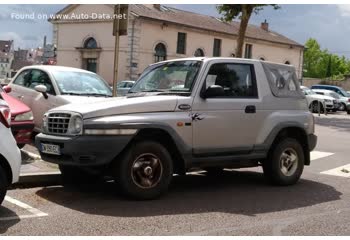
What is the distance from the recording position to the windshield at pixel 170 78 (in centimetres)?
747

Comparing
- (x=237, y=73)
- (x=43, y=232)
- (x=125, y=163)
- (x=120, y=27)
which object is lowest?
(x=43, y=232)

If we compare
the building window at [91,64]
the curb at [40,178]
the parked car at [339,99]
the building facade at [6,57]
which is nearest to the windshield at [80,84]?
the curb at [40,178]

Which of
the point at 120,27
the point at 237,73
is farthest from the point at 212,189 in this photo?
the point at 120,27

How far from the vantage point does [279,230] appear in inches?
231

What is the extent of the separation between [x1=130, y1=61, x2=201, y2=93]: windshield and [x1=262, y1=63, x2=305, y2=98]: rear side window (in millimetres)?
1367

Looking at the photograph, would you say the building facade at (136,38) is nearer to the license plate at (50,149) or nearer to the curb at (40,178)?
the curb at (40,178)

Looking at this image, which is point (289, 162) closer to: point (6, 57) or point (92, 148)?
point (92, 148)

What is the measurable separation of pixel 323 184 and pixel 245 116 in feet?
6.95

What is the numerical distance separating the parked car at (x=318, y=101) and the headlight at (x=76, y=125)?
26.2 metres

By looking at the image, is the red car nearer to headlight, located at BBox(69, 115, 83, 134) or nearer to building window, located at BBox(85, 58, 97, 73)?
headlight, located at BBox(69, 115, 83, 134)

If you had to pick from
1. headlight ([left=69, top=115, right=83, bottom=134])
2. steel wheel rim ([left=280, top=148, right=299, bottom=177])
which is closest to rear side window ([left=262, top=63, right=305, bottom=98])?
steel wheel rim ([left=280, top=148, right=299, bottom=177])
